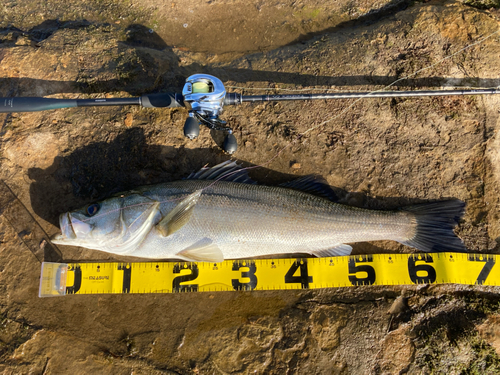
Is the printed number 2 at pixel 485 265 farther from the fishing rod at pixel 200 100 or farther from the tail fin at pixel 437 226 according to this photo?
the fishing rod at pixel 200 100

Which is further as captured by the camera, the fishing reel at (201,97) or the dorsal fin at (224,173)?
the dorsal fin at (224,173)

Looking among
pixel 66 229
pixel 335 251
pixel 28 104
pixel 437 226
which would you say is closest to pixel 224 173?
pixel 335 251

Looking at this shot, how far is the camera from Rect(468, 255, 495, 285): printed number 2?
3514mm

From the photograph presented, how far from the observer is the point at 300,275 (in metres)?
3.61

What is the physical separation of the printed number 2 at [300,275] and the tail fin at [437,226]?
1.37 m

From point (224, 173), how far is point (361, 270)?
2283mm

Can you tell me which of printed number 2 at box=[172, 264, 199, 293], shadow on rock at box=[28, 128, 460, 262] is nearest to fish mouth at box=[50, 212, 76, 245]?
shadow on rock at box=[28, 128, 460, 262]

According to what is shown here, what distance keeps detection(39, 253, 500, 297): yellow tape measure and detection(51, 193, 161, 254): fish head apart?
57cm

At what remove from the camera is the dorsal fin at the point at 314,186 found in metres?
3.57

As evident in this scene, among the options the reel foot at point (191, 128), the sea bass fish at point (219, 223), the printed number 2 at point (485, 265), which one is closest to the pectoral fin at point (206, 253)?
the sea bass fish at point (219, 223)

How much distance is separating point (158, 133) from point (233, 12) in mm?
2747

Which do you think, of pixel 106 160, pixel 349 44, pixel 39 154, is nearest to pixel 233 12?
pixel 349 44

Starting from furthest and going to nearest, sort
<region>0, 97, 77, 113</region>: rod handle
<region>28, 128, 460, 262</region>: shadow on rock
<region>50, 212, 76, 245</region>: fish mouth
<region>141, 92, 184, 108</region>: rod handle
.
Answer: <region>28, 128, 460, 262</region>: shadow on rock → <region>141, 92, 184, 108</region>: rod handle → <region>0, 97, 77, 113</region>: rod handle → <region>50, 212, 76, 245</region>: fish mouth

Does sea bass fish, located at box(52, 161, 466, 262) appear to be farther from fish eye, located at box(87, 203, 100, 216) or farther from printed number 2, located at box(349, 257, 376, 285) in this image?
printed number 2, located at box(349, 257, 376, 285)
